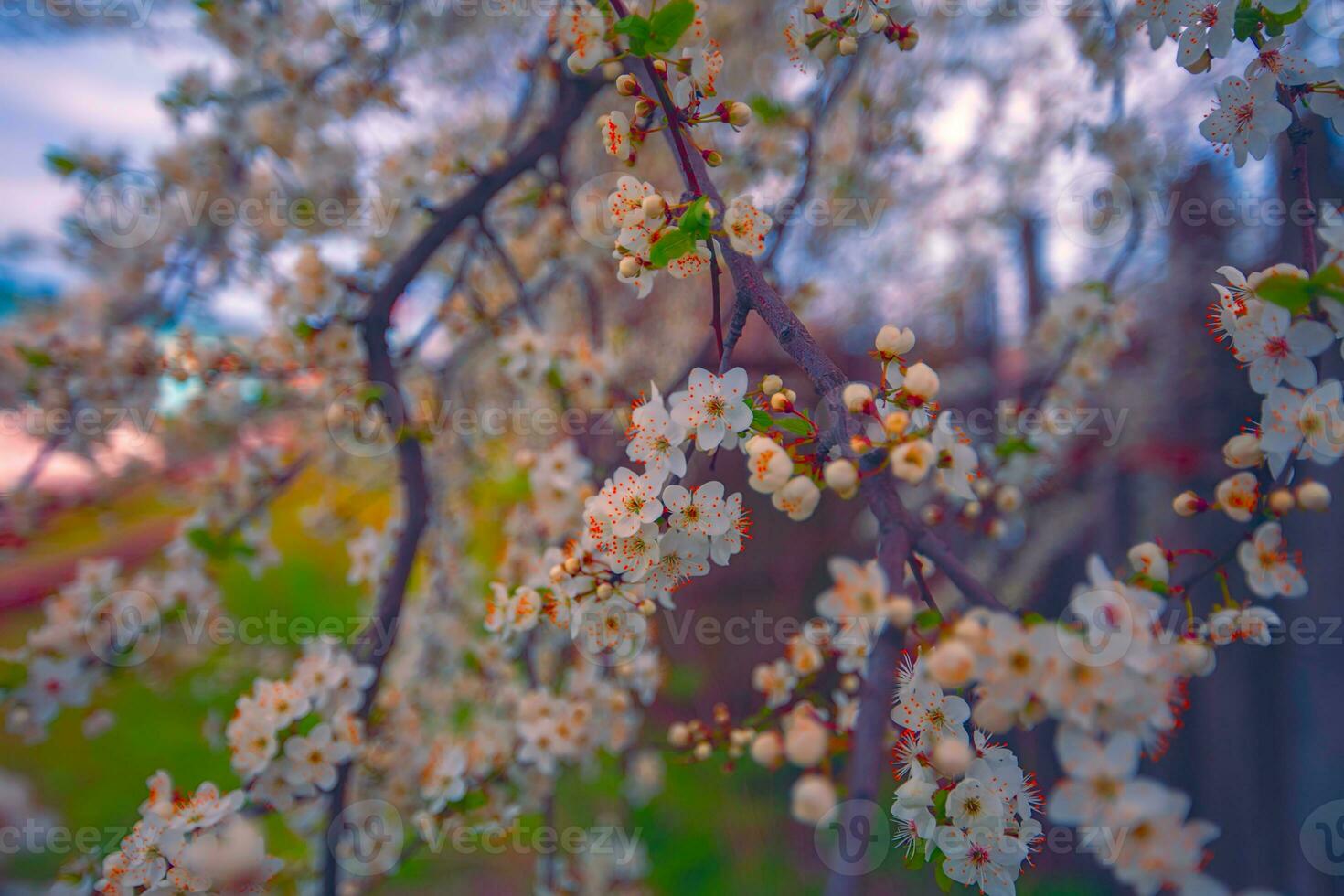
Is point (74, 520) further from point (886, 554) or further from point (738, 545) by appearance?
point (886, 554)

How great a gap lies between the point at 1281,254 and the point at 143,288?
442 centimetres

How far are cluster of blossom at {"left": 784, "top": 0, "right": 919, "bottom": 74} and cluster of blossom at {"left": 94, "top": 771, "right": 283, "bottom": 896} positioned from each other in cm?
170

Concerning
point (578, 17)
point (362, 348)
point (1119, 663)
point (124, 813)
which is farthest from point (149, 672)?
point (1119, 663)

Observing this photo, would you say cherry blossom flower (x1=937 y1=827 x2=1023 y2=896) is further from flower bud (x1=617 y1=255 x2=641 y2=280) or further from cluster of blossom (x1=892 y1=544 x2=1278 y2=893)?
flower bud (x1=617 y1=255 x2=641 y2=280)

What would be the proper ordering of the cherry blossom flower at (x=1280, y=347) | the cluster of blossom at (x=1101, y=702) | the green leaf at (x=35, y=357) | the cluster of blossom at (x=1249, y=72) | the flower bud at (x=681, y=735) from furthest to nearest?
the green leaf at (x=35, y=357) → the flower bud at (x=681, y=735) → the cluster of blossom at (x=1249, y=72) → the cherry blossom flower at (x=1280, y=347) → the cluster of blossom at (x=1101, y=702)

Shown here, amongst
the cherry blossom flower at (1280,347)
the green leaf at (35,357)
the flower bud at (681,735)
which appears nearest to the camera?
the cherry blossom flower at (1280,347)

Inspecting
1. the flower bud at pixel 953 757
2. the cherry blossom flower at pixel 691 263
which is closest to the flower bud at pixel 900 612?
the flower bud at pixel 953 757

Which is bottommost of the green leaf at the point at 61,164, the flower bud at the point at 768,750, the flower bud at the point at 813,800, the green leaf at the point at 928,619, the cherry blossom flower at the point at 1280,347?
the flower bud at the point at 813,800

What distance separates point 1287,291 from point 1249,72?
1.83 ft

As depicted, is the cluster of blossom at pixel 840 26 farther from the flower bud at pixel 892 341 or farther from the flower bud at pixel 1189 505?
the flower bud at pixel 1189 505

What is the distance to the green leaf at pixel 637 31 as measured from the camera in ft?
Result: 2.84

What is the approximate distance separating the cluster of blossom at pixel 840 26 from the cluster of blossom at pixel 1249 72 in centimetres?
43

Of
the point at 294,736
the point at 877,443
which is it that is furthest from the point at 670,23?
the point at 294,736

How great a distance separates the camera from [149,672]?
7.57ft
